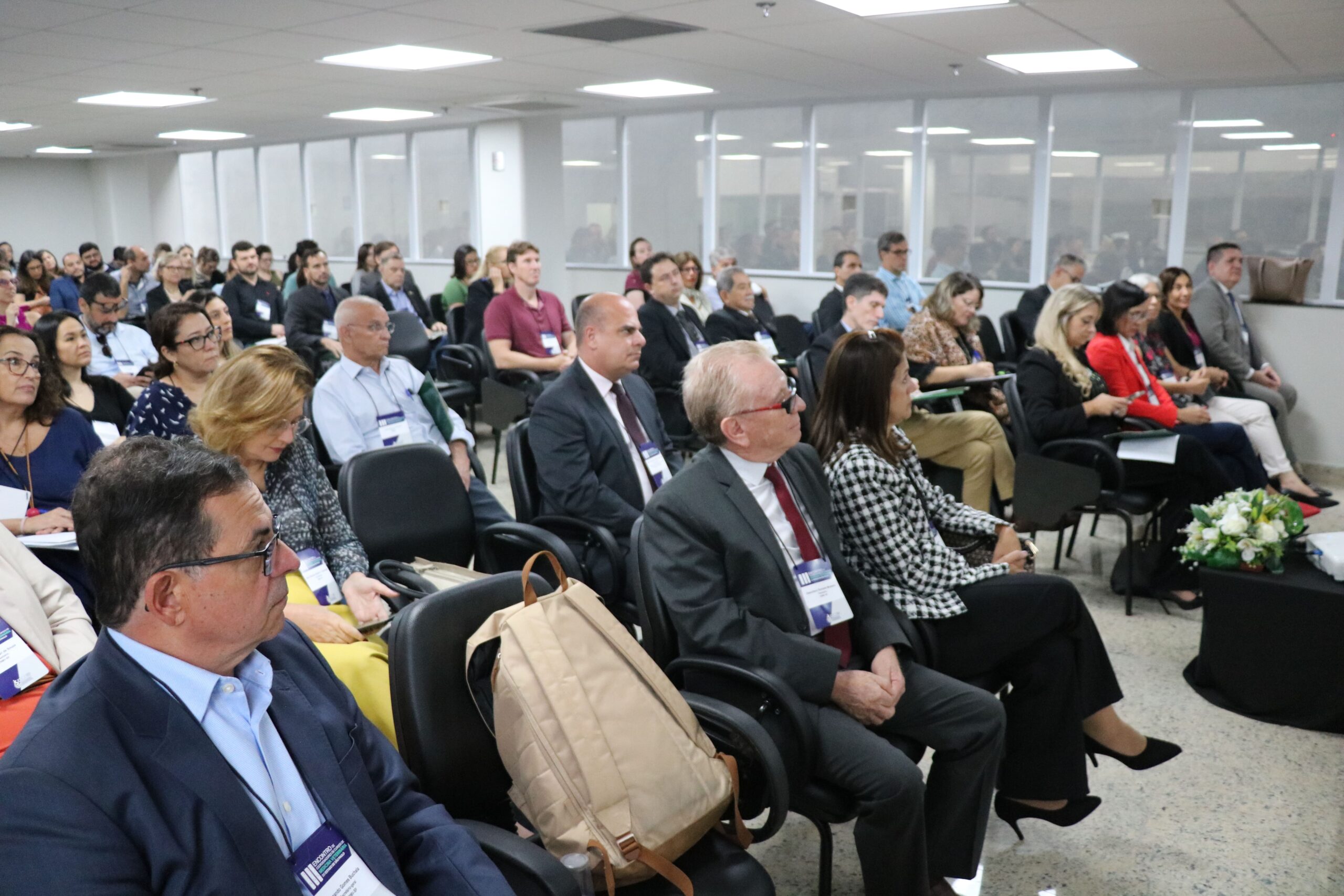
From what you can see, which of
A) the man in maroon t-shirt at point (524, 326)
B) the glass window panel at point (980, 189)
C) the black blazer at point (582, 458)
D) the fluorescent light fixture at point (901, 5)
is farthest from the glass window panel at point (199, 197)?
the black blazer at point (582, 458)

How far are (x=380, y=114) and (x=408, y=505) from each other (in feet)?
28.9

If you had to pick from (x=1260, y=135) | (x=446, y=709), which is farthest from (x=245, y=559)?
(x=1260, y=135)

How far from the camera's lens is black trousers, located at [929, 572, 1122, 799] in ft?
7.78

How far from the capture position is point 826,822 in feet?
6.64

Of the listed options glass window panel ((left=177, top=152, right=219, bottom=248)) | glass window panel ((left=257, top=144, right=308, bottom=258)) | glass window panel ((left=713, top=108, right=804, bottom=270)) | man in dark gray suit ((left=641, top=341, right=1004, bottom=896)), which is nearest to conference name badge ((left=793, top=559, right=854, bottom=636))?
man in dark gray suit ((left=641, top=341, right=1004, bottom=896))

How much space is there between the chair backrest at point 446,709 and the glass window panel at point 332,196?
1338 centimetres

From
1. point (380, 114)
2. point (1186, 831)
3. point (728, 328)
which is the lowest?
point (1186, 831)

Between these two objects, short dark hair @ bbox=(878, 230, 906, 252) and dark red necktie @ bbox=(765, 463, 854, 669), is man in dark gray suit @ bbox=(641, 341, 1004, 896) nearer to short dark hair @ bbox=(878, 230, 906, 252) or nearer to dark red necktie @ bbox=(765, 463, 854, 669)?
dark red necktie @ bbox=(765, 463, 854, 669)

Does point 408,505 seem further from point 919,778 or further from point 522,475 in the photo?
point 919,778

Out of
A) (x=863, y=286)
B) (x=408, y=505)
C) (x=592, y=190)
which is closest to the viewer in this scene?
(x=408, y=505)

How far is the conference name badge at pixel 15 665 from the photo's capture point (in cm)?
193

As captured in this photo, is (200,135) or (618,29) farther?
(200,135)

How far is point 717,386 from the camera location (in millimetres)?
2229

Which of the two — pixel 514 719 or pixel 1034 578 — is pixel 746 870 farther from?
pixel 1034 578
